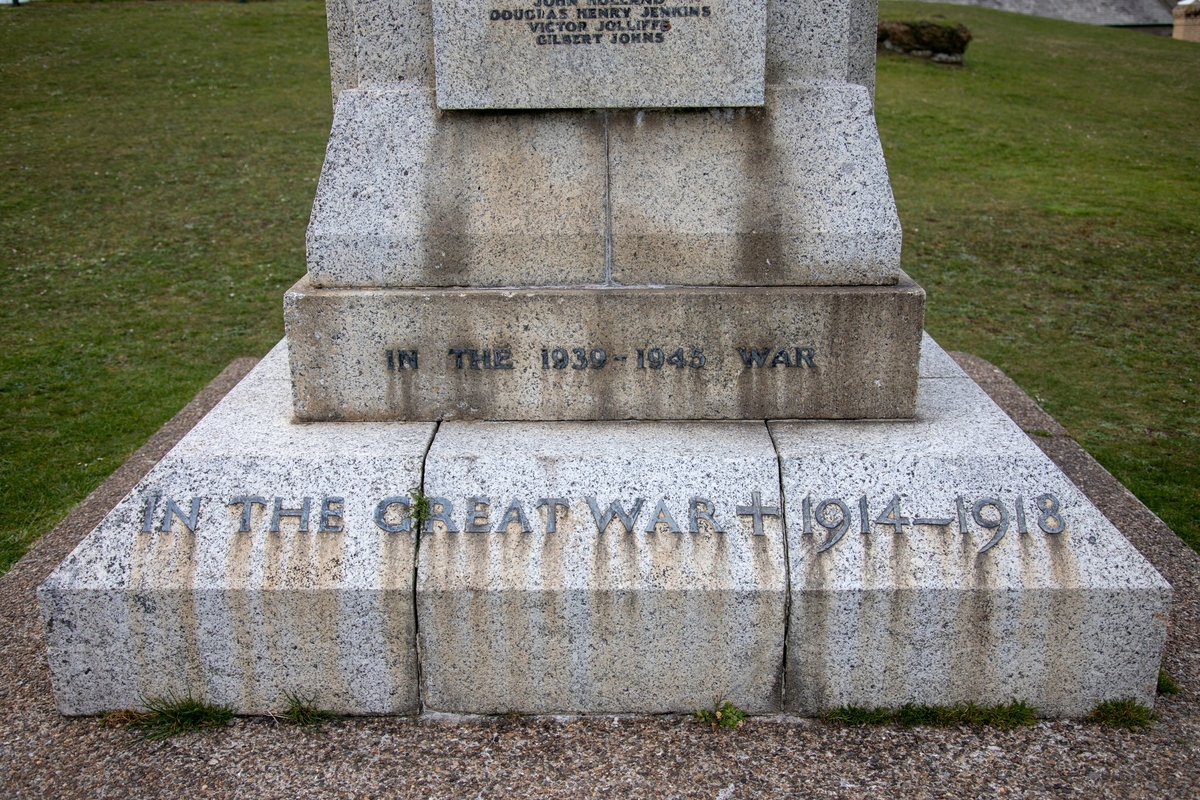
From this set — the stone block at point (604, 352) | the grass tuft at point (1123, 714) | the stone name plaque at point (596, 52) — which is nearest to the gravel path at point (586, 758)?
the grass tuft at point (1123, 714)

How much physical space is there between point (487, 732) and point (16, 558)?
2.71 metres

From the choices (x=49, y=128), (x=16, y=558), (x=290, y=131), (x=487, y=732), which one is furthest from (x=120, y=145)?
(x=487, y=732)

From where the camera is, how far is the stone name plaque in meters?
3.84

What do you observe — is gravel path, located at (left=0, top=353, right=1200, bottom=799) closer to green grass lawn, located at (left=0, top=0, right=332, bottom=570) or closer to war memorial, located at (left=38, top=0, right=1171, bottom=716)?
war memorial, located at (left=38, top=0, right=1171, bottom=716)

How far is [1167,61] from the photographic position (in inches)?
905

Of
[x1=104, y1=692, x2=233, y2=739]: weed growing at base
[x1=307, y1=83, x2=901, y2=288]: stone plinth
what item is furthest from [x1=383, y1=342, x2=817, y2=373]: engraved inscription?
[x1=104, y1=692, x2=233, y2=739]: weed growing at base

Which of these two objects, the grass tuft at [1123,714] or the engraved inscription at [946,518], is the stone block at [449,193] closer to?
the engraved inscription at [946,518]

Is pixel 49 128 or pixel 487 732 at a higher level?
pixel 49 128

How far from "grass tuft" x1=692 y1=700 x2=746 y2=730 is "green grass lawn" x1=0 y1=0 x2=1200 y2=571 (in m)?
2.75

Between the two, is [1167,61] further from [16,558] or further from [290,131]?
[16,558]

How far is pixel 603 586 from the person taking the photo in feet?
11.2

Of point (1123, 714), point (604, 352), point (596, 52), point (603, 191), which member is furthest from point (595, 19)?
point (1123, 714)

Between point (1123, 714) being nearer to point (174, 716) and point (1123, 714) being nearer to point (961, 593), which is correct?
point (961, 593)

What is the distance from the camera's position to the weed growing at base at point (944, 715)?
3.46 meters
